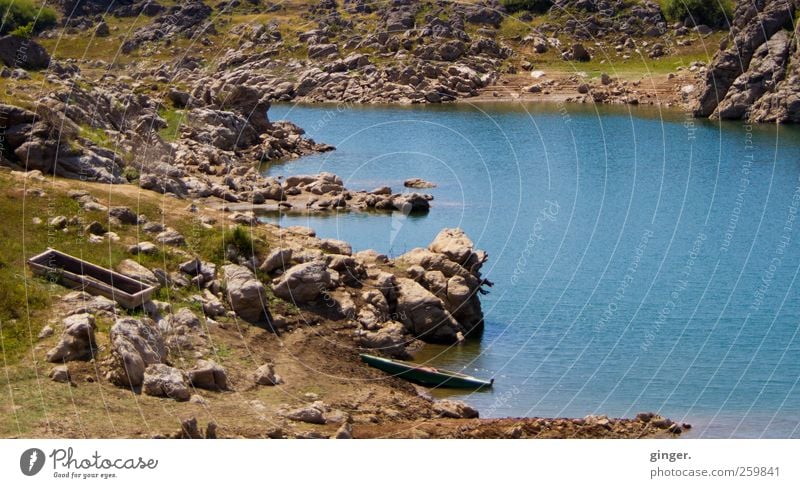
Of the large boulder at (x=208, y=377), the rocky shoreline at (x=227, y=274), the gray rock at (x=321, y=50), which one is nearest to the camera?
the rocky shoreline at (x=227, y=274)

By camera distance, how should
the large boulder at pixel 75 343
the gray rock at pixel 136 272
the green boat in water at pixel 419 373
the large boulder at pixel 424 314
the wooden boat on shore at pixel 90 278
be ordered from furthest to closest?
the large boulder at pixel 424 314, the green boat in water at pixel 419 373, the gray rock at pixel 136 272, the wooden boat on shore at pixel 90 278, the large boulder at pixel 75 343

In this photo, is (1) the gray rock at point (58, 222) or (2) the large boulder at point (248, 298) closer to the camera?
(2) the large boulder at point (248, 298)

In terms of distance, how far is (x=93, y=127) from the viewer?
7106cm

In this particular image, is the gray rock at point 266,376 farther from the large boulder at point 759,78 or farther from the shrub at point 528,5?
the shrub at point 528,5

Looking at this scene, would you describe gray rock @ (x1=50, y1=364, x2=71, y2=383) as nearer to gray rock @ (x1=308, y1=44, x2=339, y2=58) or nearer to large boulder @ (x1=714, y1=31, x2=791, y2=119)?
large boulder @ (x1=714, y1=31, x2=791, y2=119)

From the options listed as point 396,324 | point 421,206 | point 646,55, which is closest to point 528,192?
point 421,206

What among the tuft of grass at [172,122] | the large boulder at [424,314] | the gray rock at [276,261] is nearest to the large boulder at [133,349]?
the gray rock at [276,261]

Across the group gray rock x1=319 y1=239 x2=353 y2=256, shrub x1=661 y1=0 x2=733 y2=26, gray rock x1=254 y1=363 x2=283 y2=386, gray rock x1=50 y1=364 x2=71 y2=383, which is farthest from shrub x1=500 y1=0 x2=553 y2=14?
gray rock x1=50 y1=364 x2=71 y2=383

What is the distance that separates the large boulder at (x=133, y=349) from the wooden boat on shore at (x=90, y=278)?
2.48m

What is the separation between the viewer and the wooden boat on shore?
124 feet

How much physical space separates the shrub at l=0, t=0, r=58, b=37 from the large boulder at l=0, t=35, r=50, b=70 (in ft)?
107

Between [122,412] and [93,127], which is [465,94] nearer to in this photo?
[93,127]

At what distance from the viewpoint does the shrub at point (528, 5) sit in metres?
167

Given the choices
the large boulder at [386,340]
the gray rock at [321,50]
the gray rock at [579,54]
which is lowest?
the large boulder at [386,340]
